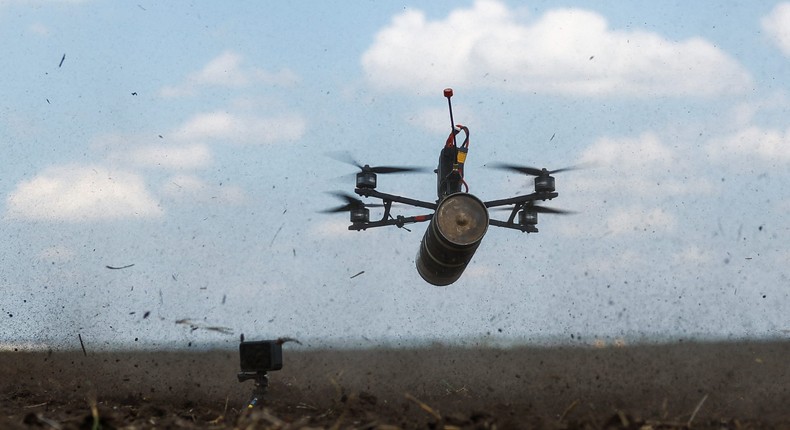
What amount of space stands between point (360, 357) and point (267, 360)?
1273cm

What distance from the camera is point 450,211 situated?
15.0m

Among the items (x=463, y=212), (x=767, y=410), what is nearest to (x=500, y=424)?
(x=463, y=212)

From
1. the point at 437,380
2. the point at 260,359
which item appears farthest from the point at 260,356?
the point at 437,380

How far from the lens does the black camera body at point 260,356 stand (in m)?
12.4

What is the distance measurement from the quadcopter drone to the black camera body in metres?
4.03

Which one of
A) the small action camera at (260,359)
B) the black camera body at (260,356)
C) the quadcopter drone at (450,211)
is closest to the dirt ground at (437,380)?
the small action camera at (260,359)

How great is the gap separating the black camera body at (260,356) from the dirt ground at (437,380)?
0.64 m

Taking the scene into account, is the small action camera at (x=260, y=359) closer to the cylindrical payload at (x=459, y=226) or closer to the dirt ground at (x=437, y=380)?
the dirt ground at (x=437, y=380)

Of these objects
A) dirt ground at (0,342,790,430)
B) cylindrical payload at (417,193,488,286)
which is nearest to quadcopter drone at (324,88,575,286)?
cylindrical payload at (417,193,488,286)

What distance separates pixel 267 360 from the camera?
12375 millimetres

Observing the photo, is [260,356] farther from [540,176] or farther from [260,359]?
[540,176]

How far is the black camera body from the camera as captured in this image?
40.6ft

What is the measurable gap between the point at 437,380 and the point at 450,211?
690cm

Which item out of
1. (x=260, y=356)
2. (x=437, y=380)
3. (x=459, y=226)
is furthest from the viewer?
(x=437, y=380)
